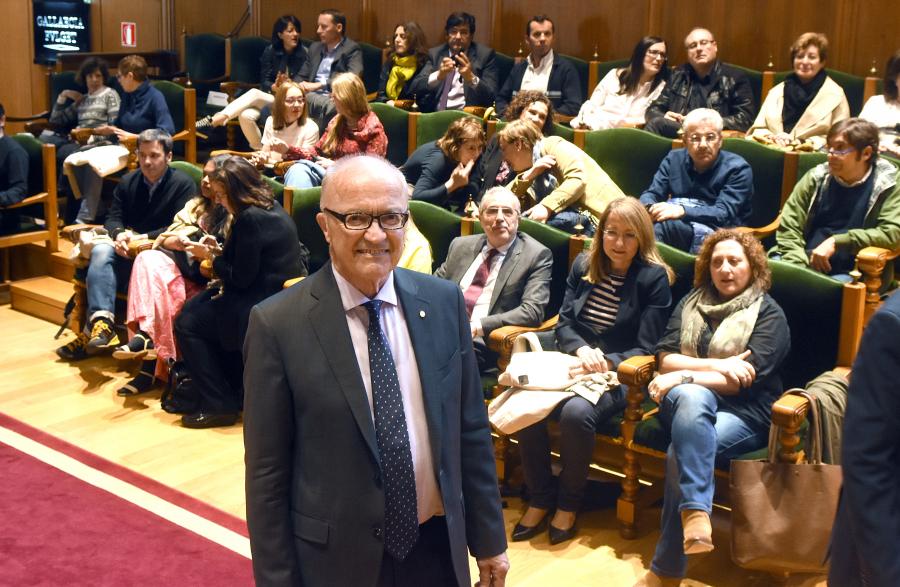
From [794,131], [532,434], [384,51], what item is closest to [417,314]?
[532,434]

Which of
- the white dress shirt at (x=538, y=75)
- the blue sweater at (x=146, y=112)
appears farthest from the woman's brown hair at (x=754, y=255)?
the blue sweater at (x=146, y=112)

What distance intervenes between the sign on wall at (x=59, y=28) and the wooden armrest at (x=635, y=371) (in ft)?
19.6

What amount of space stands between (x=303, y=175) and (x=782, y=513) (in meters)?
2.66

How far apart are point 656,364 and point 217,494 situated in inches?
53.8

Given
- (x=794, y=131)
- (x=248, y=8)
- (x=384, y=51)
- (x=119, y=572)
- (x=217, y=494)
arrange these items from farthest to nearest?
(x=248, y=8)
(x=384, y=51)
(x=794, y=131)
(x=217, y=494)
(x=119, y=572)

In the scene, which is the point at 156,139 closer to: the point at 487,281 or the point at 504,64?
the point at 487,281

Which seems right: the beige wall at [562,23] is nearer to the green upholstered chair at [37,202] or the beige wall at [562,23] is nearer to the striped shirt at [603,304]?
the green upholstered chair at [37,202]

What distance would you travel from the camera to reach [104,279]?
4398mm

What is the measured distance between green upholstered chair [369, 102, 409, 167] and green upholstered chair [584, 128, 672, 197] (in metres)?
1.04

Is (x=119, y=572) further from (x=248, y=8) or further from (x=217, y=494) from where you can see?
(x=248, y=8)

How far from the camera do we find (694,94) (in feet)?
15.6

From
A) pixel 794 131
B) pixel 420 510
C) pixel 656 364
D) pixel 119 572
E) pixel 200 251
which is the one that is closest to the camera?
pixel 420 510

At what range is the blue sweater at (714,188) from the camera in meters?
3.79

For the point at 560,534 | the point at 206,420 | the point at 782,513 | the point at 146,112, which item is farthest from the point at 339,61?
the point at 782,513
